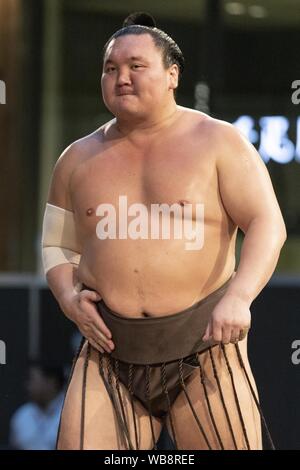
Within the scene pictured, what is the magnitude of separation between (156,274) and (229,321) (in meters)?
0.30

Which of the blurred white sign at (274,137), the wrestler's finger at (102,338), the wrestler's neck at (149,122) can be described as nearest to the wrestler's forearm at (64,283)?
the wrestler's finger at (102,338)

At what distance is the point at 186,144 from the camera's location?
3299 mm

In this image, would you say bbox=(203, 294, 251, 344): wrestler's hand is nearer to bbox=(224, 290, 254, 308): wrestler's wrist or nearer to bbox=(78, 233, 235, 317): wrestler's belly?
bbox=(224, 290, 254, 308): wrestler's wrist

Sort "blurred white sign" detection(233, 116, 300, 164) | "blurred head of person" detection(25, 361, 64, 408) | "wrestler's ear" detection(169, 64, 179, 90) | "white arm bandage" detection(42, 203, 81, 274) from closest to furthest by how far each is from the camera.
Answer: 1. "wrestler's ear" detection(169, 64, 179, 90)
2. "white arm bandage" detection(42, 203, 81, 274)
3. "blurred head of person" detection(25, 361, 64, 408)
4. "blurred white sign" detection(233, 116, 300, 164)

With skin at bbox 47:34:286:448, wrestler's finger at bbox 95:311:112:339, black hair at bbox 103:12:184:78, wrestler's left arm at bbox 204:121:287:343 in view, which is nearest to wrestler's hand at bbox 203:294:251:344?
wrestler's left arm at bbox 204:121:287:343

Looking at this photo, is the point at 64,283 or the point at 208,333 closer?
the point at 208,333

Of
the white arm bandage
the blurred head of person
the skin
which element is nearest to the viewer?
the skin

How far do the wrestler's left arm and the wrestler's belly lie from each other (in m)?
0.12

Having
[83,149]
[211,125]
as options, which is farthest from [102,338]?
[211,125]

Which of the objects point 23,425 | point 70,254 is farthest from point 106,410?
point 23,425

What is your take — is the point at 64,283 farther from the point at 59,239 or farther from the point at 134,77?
the point at 134,77

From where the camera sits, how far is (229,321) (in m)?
3.04

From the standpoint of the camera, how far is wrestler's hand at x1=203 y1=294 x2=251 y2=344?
3039mm

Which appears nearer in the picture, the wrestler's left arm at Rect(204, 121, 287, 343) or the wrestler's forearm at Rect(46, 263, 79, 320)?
the wrestler's left arm at Rect(204, 121, 287, 343)
